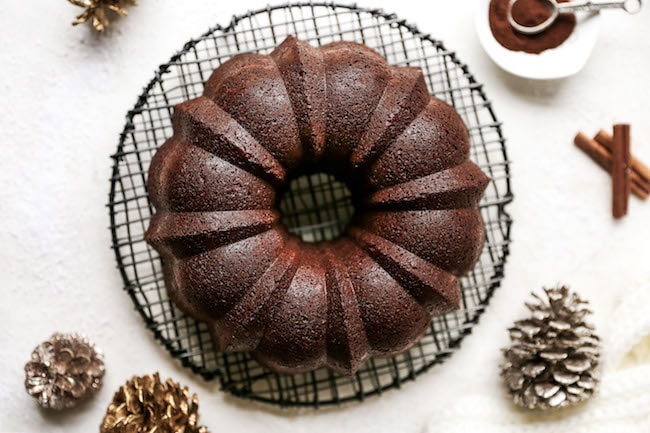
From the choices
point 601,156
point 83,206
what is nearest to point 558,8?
point 601,156

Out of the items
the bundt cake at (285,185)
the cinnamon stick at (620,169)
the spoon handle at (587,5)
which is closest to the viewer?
the bundt cake at (285,185)

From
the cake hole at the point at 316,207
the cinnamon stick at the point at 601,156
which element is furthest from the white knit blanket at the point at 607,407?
the cake hole at the point at 316,207

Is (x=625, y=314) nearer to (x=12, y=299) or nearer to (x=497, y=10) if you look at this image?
(x=497, y=10)

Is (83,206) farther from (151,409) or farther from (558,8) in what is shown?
(558,8)

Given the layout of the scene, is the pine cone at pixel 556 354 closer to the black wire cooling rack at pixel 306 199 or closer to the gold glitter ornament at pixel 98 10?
the black wire cooling rack at pixel 306 199

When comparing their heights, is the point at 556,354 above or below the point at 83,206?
below

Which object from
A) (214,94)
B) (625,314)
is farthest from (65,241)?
(625,314)
